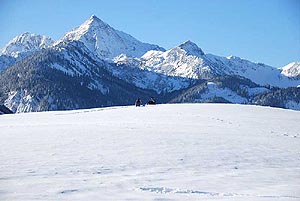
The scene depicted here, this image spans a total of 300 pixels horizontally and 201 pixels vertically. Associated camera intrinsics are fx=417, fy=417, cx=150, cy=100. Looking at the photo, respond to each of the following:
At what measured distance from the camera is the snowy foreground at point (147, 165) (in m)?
13.3

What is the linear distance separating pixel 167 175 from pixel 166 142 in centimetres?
802

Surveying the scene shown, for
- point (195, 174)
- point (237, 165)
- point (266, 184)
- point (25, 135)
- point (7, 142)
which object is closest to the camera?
point (266, 184)

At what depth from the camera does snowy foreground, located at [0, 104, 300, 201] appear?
1334 cm

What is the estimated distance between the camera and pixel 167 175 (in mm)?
15891

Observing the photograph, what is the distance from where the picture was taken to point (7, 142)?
77.0 ft

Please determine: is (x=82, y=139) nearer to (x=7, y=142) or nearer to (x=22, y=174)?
(x=7, y=142)

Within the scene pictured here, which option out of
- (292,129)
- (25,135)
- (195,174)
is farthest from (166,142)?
(292,129)

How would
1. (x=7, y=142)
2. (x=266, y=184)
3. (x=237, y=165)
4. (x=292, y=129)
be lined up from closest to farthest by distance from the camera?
1. (x=266, y=184)
2. (x=237, y=165)
3. (x=7, y=142)
4. (x=292, y=129)

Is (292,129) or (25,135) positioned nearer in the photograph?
(25,135)

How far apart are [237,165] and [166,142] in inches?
240

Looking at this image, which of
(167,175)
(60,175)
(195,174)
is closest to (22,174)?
(60,175)

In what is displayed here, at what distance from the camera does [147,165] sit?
17.6 metres

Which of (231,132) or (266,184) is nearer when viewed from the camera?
(266,184)

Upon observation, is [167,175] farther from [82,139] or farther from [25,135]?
[25,135]
